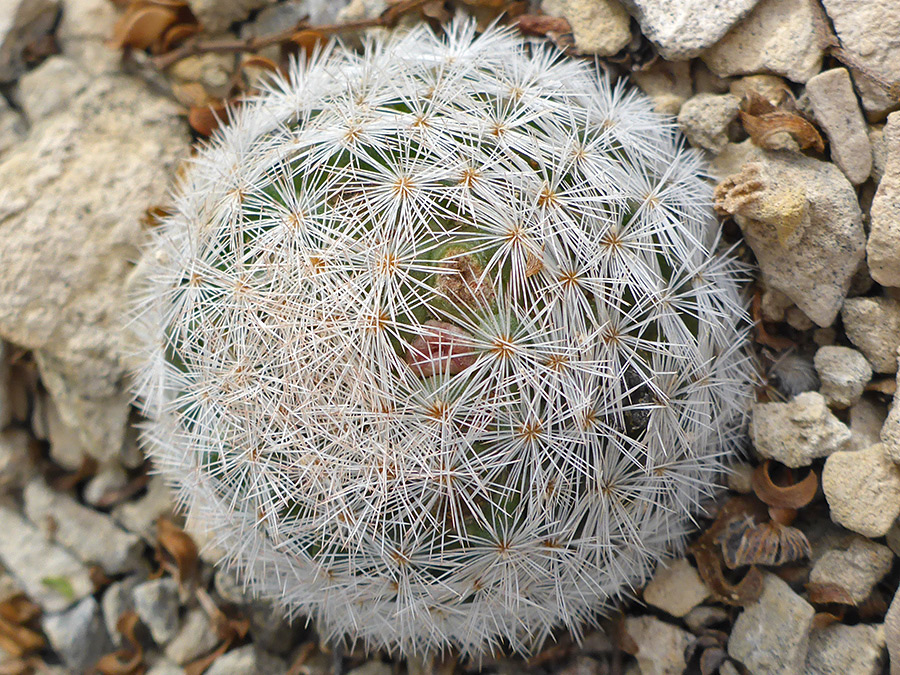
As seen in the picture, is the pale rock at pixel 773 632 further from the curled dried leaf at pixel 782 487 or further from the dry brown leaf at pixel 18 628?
the dry brown leaf at pixel 18 628

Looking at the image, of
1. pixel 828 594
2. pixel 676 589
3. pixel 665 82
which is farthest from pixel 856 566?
pixel 665 82

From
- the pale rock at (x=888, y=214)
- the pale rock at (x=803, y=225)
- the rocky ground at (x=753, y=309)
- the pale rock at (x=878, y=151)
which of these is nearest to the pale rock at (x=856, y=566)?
the rocky ground at (x=753, y=309)

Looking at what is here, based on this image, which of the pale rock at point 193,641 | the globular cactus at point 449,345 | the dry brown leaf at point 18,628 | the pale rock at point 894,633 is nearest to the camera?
the globular cactus at point 449,345

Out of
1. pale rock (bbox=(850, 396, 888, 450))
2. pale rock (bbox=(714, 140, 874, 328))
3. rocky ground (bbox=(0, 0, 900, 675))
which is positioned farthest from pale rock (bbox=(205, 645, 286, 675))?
pale rock (bbox=(714, 140, 874, 328))

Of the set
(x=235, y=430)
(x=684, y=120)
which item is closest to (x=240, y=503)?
(x=235, y=430)

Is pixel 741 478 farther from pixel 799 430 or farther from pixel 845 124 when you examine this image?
pixel 845 124

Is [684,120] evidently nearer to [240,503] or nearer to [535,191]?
[535,191]
